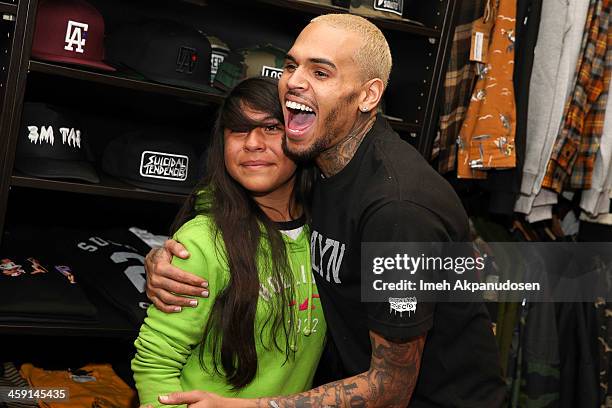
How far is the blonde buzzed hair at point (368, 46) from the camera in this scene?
65.5 inches

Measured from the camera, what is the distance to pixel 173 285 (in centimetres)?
156

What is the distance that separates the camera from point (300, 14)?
2.54 metres

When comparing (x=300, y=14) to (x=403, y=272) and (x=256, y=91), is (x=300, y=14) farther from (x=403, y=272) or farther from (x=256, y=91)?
(x=403, y=272)

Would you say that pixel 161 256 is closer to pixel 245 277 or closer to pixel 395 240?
A: pixel 245 277

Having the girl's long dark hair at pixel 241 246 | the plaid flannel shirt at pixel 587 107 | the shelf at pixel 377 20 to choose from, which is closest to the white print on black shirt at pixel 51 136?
the girl's long dark hair at pixel 241 246

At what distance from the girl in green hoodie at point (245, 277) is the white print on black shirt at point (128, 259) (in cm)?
61

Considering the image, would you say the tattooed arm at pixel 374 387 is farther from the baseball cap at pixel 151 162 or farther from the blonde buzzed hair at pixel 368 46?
the baseball cap at pixel 151 162

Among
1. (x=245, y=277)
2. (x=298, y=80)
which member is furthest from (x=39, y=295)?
(x=298, y=80)

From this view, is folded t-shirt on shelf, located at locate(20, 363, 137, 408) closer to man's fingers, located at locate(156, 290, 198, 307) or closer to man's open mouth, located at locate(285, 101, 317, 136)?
man's fingers, located at locate(156, 290, 198, 307)

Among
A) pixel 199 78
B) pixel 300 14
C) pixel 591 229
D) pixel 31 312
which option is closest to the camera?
pixel 31 312

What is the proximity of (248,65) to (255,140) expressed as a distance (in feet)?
2.66

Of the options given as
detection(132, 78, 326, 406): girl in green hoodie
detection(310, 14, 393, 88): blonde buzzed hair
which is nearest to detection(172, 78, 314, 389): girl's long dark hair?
detection(132, 78, 326, 406): girl in green hoodie

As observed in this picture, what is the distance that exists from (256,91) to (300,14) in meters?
0.87

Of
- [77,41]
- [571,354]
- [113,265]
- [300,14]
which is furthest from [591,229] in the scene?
[77,41]
